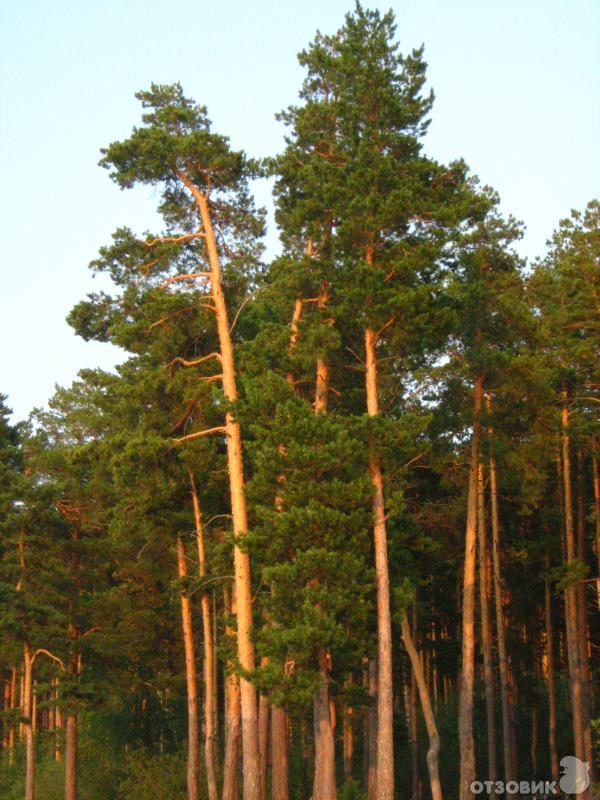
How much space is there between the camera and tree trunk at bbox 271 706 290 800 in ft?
87.9

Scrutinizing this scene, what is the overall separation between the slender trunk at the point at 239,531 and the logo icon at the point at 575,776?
8.77m

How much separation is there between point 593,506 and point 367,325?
496 inches

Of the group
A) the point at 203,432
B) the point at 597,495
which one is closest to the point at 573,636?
the point at 597,495

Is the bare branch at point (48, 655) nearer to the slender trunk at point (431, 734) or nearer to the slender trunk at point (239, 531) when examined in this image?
the slender trunk at point (431, 734)

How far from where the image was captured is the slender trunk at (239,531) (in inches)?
869

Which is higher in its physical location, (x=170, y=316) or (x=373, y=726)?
(x=170, y=316)

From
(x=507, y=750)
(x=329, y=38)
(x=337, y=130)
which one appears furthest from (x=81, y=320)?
(x=507, y=750)

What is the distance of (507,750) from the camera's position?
98.4 feet

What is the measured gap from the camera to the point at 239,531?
23344 millimetres

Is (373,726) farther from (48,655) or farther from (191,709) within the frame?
(48,655)

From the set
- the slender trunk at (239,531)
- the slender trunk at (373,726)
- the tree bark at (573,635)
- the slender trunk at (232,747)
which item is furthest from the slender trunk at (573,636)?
the slender trunk at (239,531)

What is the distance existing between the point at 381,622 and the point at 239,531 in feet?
12.1

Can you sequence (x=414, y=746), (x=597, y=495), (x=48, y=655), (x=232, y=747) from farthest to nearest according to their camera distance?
(x=48, y=655) → (x=414, y=746) → (x=597, y=495) → (x=232, y=747)

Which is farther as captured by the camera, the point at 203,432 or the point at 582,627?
the point at 582,627
